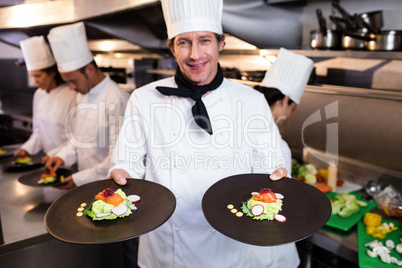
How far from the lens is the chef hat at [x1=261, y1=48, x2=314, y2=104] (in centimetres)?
215

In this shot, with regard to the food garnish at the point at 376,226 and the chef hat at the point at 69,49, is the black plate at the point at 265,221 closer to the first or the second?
the food garnish at the point at 376,226

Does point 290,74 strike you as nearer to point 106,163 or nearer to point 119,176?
point 119,176

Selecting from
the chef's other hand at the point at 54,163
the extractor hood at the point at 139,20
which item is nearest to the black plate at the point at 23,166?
the chef's other hand at the point at 54,163

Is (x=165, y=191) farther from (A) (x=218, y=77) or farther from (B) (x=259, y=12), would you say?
(B) (x=259, y=12)

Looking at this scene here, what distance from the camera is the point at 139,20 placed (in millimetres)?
3391

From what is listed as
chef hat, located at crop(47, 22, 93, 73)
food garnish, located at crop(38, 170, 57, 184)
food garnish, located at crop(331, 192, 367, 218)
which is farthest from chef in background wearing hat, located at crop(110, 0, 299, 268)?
chef hat, located at crop(47, 22, 93, 73)

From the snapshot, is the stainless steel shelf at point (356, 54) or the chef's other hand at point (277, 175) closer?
the chef's other hand at point (277, 175)

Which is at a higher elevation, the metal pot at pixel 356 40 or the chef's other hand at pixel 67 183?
the metal pot at pixel 356 40

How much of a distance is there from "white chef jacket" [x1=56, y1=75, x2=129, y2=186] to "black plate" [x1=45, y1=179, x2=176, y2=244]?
924 mm

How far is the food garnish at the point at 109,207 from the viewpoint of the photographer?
1255mm

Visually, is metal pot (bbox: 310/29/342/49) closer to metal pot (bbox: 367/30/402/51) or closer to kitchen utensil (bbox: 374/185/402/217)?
metal pot (bbox: 367/30/402/51)

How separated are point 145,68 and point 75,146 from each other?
137 cm

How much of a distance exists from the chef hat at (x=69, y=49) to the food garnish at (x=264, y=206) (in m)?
1.91

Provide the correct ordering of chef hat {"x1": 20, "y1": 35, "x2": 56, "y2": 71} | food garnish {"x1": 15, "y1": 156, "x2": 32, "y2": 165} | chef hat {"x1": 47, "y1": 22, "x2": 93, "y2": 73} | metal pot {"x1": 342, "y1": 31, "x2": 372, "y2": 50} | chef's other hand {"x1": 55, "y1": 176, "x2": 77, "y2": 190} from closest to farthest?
metal pot {"x1": 342, "y1": 31, "x2": 372, "y2": 50}
chef's other hand {"x1": 55, "y1": 176, "x2": 77, "y2": 190}
chef hat {"x1": 47, "y1": 22, "x2": 93, "y2": 73}
food garnish {"x1": 15, "y1": 156, "x2": 32, "y2": 165}
chef hat {"x1": 20, "y1": 35, "x2": 56, "y2": 71}
